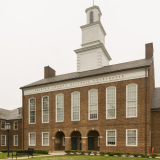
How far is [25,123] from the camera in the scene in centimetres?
3042

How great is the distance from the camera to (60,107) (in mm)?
27359

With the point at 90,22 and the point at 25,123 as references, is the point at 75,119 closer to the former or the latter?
the point at 25,123

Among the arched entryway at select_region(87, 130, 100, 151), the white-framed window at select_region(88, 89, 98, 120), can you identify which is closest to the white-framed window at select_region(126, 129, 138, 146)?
the white-framed window at select_region(88, 89, 98, 120)

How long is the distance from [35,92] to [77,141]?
401 inches

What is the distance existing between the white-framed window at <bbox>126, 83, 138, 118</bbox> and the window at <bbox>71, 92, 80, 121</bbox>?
6855 millimetres

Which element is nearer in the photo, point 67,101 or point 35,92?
point 67,101

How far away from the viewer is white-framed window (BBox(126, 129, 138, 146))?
21234mm

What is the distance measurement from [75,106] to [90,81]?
411 centimetres

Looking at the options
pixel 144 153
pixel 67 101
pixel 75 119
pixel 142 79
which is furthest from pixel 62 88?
pixel 144 153

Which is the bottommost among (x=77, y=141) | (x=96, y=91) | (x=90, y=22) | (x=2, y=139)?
(x=2, y=139)

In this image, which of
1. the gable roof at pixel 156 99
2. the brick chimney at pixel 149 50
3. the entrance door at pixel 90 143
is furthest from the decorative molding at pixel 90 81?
the entrance door at pixel 90 143

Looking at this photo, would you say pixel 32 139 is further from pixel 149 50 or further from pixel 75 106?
pixel 149 50

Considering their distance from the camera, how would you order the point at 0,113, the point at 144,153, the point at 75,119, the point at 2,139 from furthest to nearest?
the point at 0,113, the point at 2,139, the point at 75,119, the point at 144,153

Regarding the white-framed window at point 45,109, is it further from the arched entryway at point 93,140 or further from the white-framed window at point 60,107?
the arched entryway at point 93,140
